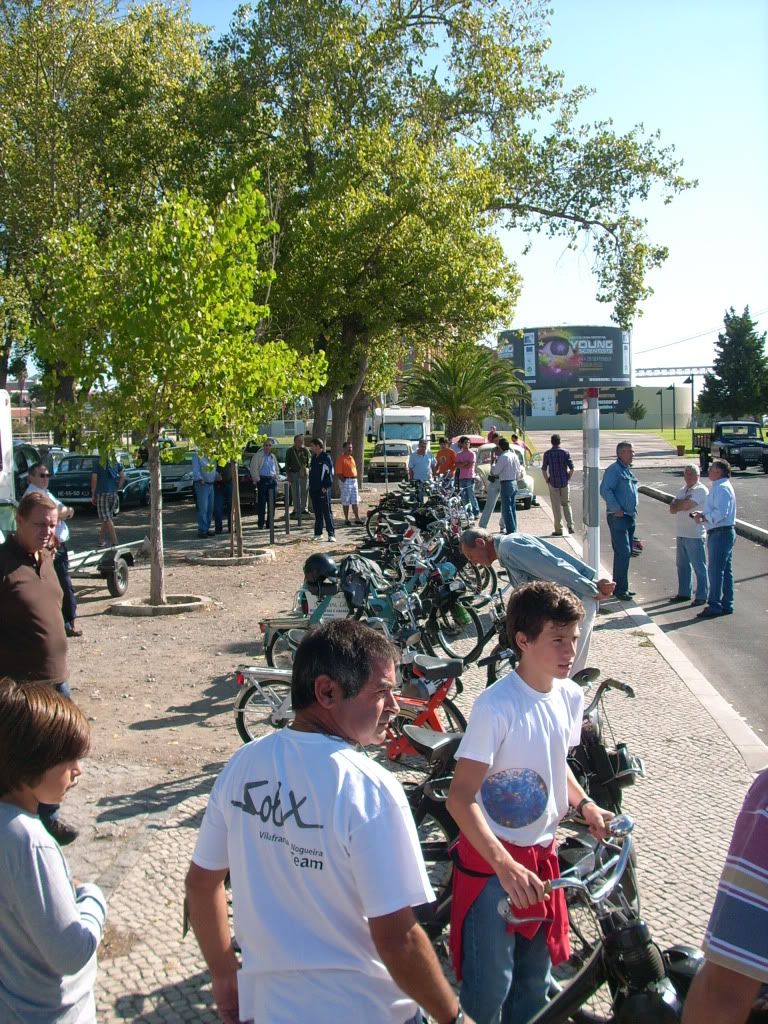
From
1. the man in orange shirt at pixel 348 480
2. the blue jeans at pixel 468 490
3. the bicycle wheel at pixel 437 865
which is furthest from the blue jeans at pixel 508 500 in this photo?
the bicycle wheel at pixel 437 865

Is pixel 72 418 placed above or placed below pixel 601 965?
above

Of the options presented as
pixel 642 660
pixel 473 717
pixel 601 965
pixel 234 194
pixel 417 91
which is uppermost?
pixel 417 91

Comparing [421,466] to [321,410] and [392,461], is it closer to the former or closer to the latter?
[321,410]

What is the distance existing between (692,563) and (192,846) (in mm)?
8715

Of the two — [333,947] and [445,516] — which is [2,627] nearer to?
[333,947]

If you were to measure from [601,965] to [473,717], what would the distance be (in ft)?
2.56

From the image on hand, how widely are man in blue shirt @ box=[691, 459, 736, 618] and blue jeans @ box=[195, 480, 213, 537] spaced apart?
10.7 metres

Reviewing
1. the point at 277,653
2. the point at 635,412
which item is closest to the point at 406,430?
the point at 277,653

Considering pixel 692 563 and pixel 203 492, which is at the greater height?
pixel 203 492

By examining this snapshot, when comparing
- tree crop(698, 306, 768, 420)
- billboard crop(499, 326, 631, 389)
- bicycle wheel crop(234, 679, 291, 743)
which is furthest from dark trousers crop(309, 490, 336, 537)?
billboard crop(499, 326, 631, 389)

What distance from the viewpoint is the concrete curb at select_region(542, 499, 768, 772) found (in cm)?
677

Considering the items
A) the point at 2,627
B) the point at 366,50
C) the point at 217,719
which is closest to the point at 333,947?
the point at 2,627

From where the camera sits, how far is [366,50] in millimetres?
22406

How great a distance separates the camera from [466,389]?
158ft
